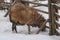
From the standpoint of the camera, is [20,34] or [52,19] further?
[20,34]

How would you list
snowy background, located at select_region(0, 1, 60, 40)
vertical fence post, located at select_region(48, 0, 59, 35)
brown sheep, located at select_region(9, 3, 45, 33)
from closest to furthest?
snowy background, located at select_region(0, 1, 60, 40), vertical fence post, located at select_region(48, 0, 59, 35), brown sheep, located at select_region(9, 3, 45, 33)

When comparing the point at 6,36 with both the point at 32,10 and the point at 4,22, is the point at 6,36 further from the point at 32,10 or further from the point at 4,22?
the point at 4,22

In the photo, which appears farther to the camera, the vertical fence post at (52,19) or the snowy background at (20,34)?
the vertical fence post at (52,19)

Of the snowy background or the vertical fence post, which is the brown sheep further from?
the vertical fence post

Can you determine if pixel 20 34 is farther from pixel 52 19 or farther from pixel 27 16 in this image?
pixel 52 19

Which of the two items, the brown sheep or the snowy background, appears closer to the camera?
the snowy background

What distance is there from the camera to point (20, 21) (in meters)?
7.57

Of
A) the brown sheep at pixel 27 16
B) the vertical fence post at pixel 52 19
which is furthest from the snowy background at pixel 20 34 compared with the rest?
the brown sheep at pixel 27 16

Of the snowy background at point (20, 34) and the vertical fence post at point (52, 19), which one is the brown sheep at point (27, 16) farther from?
the vertical fence post at point (52, 19)

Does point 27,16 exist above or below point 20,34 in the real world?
above

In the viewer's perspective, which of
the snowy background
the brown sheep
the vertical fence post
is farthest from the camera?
the brown sheep

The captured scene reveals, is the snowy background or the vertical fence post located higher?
the vertical fence post

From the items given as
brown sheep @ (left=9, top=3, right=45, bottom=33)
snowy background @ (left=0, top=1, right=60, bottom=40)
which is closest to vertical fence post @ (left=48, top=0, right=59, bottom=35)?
snowy background @ (left=0, top=1, right=60, bottom=40)

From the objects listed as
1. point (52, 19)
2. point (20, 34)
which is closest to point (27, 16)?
point (20, 34)
